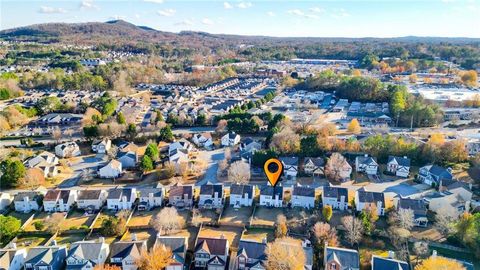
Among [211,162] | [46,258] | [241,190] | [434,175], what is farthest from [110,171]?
[434,175]

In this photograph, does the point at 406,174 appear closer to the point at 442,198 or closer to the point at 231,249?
the point at 442,198

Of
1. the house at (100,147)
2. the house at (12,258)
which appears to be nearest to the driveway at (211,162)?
the house at (100,147)

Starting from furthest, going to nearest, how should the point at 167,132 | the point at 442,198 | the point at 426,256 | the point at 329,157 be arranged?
the point at 167,132, the point at 329,157, the point at 442,198, the point at 426,256

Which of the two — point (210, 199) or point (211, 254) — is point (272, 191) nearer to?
point (210, 199)

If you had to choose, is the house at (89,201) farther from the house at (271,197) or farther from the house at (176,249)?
the house at (271,197)

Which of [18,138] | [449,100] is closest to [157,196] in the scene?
[18,138]

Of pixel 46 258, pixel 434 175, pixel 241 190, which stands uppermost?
pixel 241 190

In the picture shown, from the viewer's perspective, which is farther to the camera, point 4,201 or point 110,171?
point 110,171

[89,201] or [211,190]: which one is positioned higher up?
[211,190]
